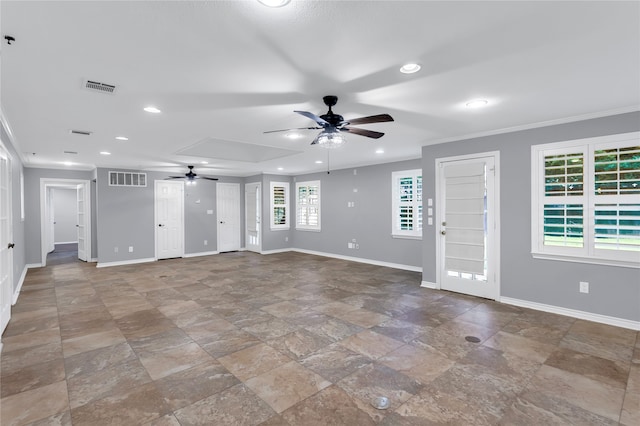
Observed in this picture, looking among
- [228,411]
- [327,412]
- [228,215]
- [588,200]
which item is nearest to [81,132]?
[228,411]

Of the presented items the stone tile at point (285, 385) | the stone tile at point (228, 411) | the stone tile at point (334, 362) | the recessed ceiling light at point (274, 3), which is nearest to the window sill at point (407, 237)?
the stone tile at point (334, 362)

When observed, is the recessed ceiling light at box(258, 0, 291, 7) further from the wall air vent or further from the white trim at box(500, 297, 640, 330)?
the white trim at box(500, 297, 640, 330)

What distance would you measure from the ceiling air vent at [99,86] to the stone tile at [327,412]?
9.89 ft

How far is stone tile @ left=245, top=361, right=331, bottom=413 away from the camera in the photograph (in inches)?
89.0

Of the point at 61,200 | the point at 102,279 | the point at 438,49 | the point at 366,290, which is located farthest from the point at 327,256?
the point at 61,200

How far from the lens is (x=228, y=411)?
2.15 metres

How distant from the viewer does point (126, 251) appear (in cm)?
779

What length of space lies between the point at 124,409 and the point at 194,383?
49 centimetres

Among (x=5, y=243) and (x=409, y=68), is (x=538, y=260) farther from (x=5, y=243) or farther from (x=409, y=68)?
(x=5, y=243)

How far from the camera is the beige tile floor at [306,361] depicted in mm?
2143

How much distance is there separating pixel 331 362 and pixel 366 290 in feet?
8.20

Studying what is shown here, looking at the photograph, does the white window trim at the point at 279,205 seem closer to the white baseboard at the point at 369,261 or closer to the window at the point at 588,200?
the white baseboard at the point at 369,261

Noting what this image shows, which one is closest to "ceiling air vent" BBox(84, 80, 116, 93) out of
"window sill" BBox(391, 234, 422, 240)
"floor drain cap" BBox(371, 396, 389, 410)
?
"floor drain cap" BBox(371, 396, 389, 410)

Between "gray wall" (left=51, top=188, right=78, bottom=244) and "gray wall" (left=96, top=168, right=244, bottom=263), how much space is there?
610 cm
